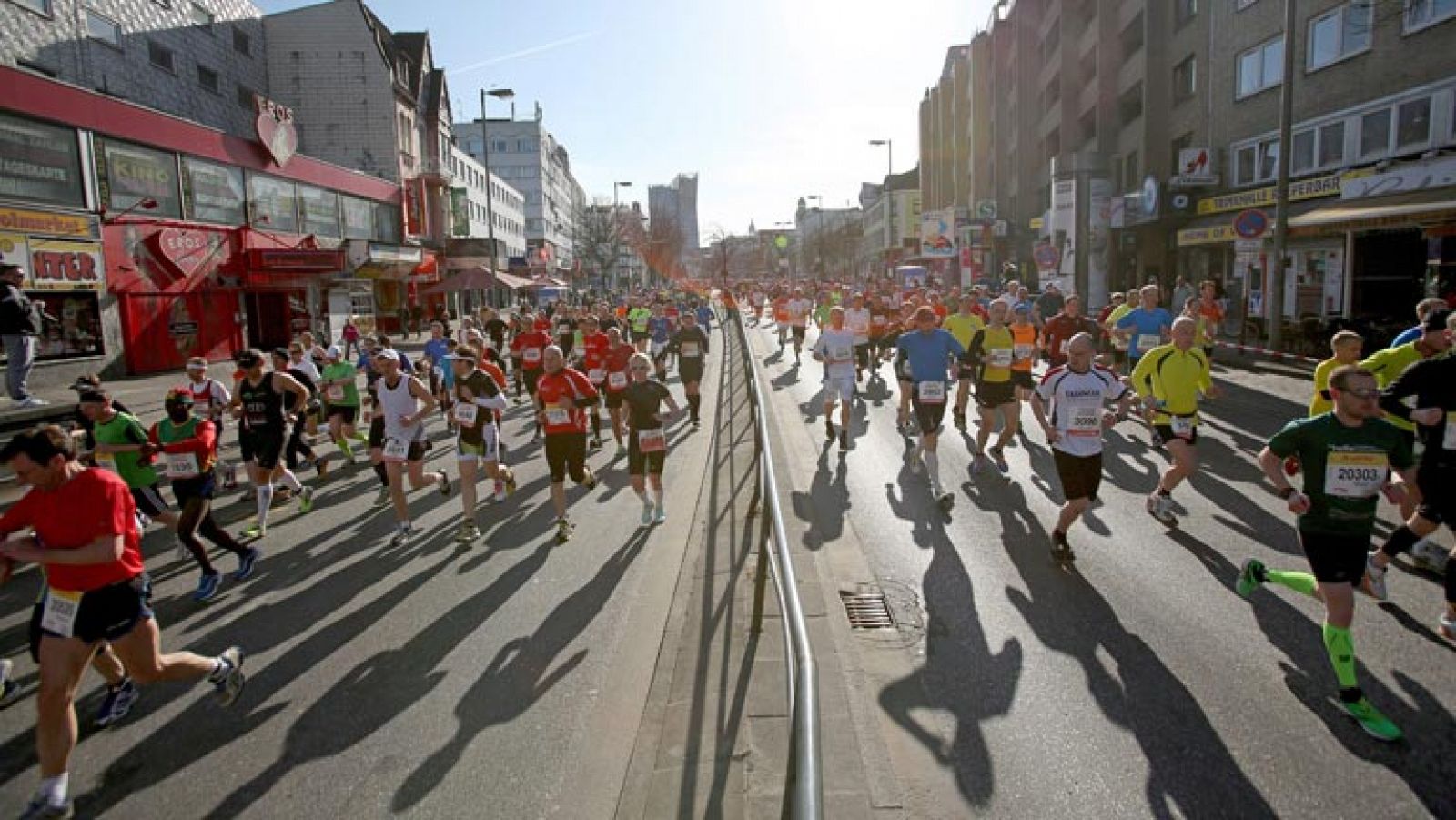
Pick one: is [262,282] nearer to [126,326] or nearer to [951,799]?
[126,326]

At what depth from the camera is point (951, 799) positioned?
3.90 metres

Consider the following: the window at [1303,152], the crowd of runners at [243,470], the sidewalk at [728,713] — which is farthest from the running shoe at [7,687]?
the window at [1303,152]

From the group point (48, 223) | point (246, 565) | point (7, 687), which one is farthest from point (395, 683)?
point (48, 223)

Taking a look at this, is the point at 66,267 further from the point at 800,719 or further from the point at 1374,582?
the point at 1374,582

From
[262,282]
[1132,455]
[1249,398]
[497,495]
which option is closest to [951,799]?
[497,495]

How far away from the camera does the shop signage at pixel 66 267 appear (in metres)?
18.8

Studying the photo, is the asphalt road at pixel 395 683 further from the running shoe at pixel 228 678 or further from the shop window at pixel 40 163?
the shop window at pixel 40 163

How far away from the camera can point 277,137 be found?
→ 1141 inches

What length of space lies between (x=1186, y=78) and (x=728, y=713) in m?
34.7

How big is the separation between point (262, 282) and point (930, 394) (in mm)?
24774

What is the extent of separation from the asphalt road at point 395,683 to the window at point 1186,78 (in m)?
30.2

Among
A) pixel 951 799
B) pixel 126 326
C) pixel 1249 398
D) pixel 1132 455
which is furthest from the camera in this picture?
pixel 126 326

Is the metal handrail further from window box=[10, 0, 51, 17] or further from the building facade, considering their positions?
window box=[10, 0, 51, 17]

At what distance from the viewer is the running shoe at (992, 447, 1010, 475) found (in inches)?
403
